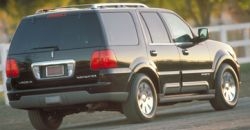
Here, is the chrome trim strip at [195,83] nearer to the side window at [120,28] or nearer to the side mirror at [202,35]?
the side mirror at [202,35]

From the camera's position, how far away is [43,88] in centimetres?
1259

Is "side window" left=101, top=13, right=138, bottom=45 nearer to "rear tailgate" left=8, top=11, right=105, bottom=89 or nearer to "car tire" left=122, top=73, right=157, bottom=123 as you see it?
"rear tailgate" left=8, top=11, right=105, bottom=89

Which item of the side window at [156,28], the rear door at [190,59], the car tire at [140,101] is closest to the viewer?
the car tire at [140,101]

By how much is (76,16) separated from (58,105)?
131 cm

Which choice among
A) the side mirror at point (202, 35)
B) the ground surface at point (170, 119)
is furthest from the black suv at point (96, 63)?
the side mirror at point (202, 35)

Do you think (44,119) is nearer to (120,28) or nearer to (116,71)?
(116,71)

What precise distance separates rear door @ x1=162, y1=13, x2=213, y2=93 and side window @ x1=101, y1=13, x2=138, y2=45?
1.02 m

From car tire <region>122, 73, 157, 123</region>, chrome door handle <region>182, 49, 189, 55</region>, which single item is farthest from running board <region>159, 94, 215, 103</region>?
chrome door handle <region>182, 49, 189, 55</region>

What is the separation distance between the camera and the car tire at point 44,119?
43.7ft

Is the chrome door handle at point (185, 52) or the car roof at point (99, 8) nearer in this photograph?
the car roof at point (99, 8)

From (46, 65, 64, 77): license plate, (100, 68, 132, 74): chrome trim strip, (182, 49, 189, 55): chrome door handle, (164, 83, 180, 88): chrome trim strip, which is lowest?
(164, 83, 180, 88): chrome trim strip

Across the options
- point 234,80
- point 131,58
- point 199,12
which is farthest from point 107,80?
point 199,12

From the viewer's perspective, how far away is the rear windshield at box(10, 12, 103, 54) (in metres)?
12.6

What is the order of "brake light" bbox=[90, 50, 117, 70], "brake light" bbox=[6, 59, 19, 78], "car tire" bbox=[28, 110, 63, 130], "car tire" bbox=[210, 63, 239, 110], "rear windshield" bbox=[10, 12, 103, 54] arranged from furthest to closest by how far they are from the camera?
1. "car tire" bbox=[210, 63, 239, 110]
2. "car tire" bbox=[28, 110, 63, 130]
3. "brake light" bbox=[6, 59, 19, 78]
4. "rear windshield" bbox=[10, 12, 103, 54]
5. "brake light" bbox=[90, 50, 117, 70]
